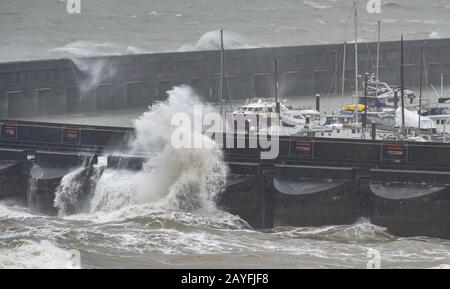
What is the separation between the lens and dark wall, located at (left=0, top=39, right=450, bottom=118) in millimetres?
51219

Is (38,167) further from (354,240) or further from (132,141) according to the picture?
(354,240)

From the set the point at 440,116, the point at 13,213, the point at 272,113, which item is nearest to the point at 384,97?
the point at 440,116

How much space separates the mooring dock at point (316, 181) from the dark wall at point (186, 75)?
15254 mm

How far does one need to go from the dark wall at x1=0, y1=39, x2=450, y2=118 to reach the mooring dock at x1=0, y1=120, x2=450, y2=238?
15.3 metres

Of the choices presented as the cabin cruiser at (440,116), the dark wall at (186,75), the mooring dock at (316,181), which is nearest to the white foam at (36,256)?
the mooring dock at (316,181)

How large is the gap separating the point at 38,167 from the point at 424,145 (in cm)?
A: 947

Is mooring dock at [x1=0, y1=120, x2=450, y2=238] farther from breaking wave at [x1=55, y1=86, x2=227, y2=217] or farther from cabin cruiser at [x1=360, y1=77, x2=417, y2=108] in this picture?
cabin cruiser at [x1=360, y1=77, x2=417, y2=108]

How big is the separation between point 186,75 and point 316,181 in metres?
22.3

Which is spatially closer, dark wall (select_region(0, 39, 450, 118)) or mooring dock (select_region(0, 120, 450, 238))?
mooring dock (select_region(0, 120, 450, 238))

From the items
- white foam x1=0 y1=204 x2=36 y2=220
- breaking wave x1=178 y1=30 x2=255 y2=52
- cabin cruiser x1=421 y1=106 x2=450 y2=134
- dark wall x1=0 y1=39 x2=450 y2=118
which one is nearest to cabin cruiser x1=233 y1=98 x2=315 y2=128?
cabin cruiser x1=421 y1=106 x2=450 y2=134

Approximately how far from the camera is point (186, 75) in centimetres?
5481

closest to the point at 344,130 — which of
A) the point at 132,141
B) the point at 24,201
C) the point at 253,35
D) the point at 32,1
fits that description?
the point at 132,141
